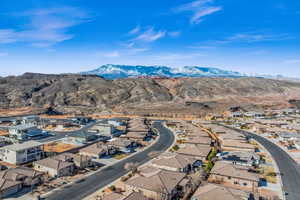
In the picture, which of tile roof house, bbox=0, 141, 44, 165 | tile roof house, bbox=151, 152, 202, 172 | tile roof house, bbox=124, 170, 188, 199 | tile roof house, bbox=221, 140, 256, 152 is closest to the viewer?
tile roof house, bbox=124, 170, 188, 199

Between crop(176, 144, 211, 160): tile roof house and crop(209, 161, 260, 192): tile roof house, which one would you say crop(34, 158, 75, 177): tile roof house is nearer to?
crop(176, 144, 211, 160): tile roof house

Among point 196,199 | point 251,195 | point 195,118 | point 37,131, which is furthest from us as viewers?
point 195,118

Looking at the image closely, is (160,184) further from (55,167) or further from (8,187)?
(8,187)

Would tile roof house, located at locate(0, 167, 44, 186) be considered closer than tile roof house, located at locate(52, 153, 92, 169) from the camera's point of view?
Yes

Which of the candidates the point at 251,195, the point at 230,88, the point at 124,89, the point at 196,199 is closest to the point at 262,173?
the point at 251,195

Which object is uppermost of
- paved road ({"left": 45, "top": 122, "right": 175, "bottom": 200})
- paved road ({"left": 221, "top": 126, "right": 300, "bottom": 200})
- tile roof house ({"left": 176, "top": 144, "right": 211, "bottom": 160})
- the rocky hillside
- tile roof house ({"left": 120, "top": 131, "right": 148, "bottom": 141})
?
the rocky hillside

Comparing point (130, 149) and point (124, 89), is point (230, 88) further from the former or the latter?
point (130, 149)

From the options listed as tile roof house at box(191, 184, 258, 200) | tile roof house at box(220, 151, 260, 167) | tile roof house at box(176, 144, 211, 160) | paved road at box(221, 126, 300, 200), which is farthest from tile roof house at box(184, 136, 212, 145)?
tile roof house at box(191, 184, 258, 200)

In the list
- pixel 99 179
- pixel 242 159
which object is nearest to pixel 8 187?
pixel 99 179
